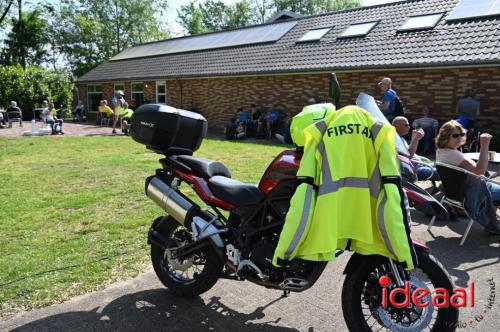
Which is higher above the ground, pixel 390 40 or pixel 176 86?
pixel 390 40

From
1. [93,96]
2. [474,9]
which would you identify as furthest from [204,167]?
[93,96]

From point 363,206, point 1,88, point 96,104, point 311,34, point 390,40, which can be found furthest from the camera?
point 96,104

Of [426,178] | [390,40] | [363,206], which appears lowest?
[426,178]

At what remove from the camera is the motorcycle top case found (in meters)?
3.32

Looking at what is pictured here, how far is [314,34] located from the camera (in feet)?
57.0

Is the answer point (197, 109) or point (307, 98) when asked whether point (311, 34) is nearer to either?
point (307, 98)

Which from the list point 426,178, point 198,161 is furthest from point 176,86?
point 198,161

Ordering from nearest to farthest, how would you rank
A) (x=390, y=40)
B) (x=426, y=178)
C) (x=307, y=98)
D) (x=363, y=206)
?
(x=363, y=206)
(x=426, y=178)
(x=390, y=40)
(x=307, y=98)

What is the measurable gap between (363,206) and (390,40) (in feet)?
43.0

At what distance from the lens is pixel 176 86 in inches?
869

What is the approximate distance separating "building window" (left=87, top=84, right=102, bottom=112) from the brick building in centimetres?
490

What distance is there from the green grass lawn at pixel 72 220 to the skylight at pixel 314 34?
7.84 meters

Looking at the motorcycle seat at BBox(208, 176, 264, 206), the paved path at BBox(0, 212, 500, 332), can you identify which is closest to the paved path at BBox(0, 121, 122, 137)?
the paved path at BBox(0, 212, 500, 332)

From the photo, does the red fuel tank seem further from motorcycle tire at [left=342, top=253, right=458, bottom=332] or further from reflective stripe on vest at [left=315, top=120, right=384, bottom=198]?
motorcycle tire at [left=342, top=253, right=458, bottom=332]
